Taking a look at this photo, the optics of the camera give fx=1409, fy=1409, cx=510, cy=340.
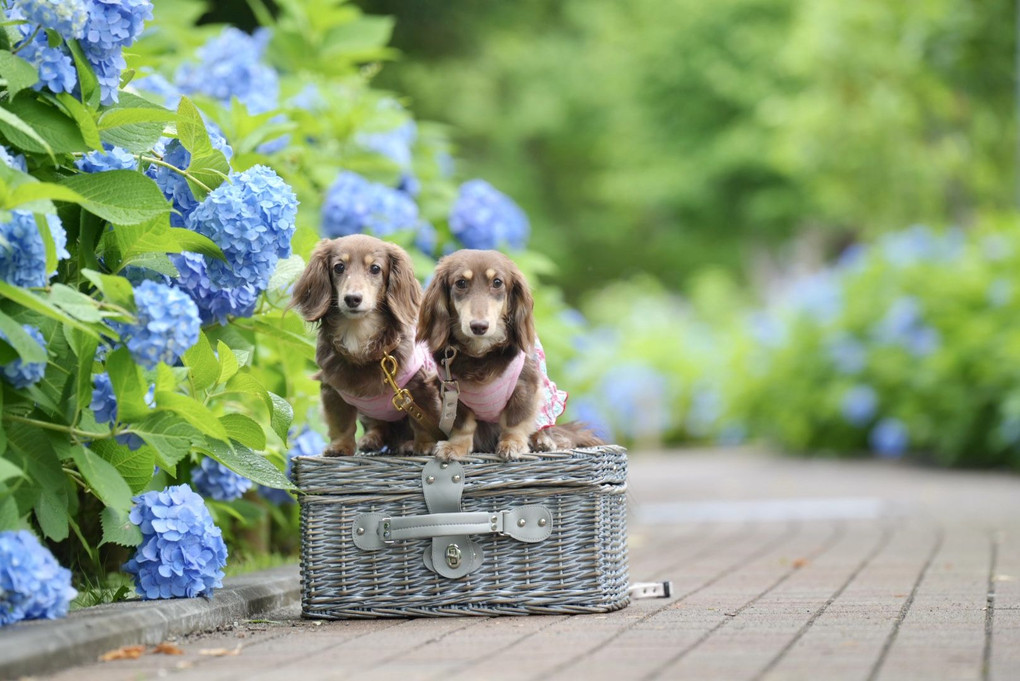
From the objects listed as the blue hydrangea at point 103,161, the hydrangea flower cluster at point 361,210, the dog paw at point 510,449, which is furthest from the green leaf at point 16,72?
the hydrangea flower cluster at point 361,210

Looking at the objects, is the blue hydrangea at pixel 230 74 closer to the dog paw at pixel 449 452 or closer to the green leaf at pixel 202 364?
the green leaf at pixel 202 364

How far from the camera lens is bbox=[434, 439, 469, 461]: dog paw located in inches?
175

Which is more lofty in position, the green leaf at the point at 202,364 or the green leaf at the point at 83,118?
the green leaf at the point at 83,118

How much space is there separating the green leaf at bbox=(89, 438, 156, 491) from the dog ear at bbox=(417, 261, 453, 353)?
0.93 meters

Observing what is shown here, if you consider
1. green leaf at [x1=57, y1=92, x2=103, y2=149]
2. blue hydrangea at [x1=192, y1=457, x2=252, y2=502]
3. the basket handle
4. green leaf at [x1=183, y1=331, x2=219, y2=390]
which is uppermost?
green leaf at [x1=57, y1=92, x2=103, y2=149]

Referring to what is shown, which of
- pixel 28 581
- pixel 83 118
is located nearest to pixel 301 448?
pixel 83 118

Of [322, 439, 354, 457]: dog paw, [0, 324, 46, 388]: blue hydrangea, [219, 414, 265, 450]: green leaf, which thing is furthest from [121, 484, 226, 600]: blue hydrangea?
[0, 324, 46, 388]: blue hydrangea

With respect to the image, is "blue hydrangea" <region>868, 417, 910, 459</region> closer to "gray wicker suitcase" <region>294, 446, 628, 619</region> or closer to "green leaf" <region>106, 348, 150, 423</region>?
"gray wicker suitcase" <region>294, 446, 628, 619</region>

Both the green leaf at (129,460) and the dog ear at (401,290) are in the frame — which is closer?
the green leaf at (129,460)

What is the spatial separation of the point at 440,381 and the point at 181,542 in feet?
3.12

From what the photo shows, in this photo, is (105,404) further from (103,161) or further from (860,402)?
(860,402)

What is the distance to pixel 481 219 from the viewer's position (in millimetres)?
6941

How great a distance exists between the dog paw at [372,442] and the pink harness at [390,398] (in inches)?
2.8

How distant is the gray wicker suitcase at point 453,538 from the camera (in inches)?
177
